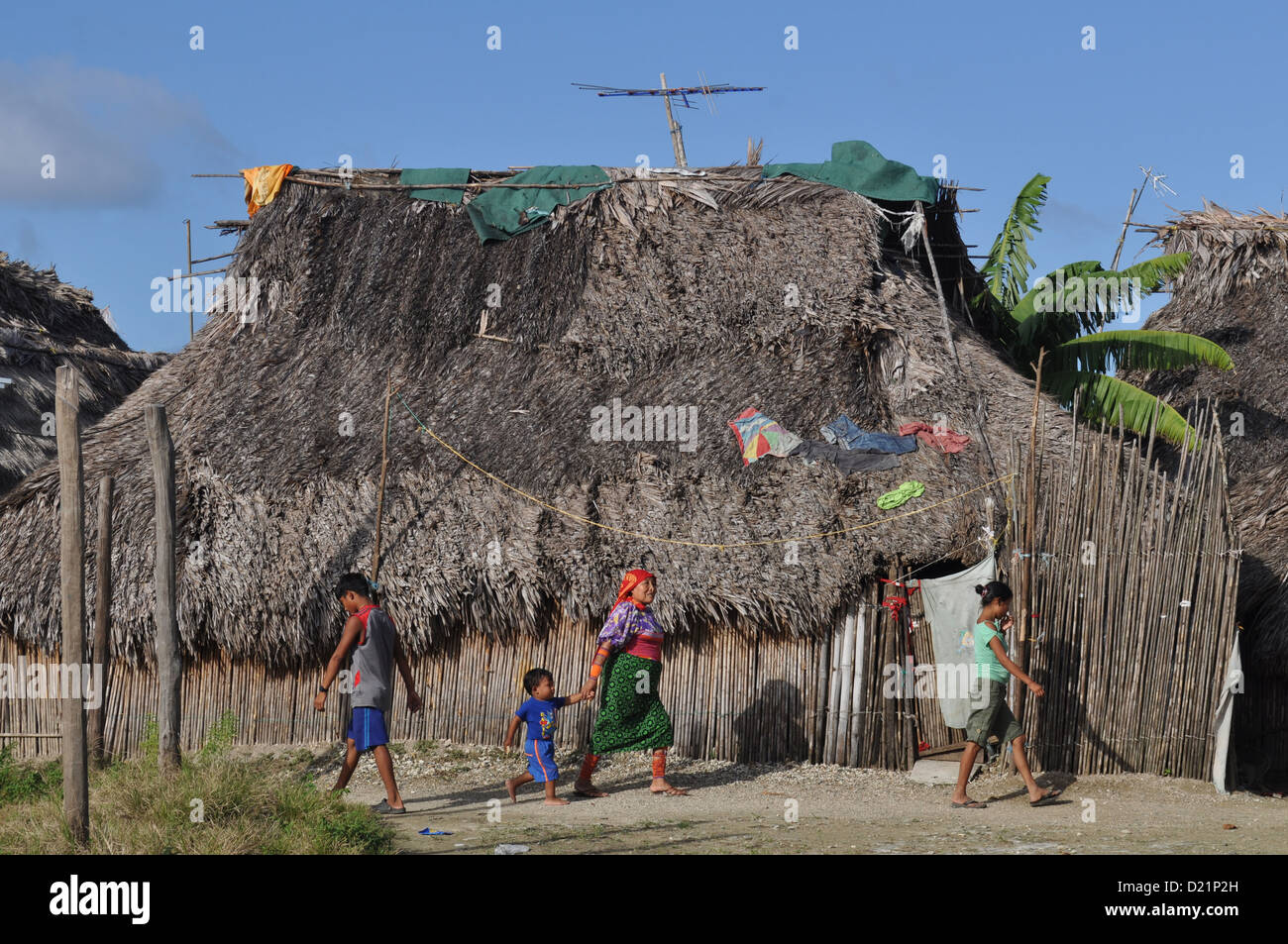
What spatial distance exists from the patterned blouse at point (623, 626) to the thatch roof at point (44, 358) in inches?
286

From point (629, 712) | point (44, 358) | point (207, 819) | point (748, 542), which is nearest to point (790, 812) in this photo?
point (629, 712)

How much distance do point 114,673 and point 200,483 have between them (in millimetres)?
1453

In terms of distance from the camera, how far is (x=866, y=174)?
11031 mm

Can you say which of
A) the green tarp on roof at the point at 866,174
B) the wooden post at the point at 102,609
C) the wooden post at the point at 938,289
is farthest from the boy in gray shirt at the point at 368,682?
the green tarp on roof at the point at 866,174

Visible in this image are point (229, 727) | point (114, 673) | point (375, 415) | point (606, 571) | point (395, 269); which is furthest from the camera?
point (395, 269)

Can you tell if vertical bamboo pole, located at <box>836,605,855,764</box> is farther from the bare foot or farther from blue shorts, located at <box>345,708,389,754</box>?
blue shorts, located at <box>345,708,389,754</box>

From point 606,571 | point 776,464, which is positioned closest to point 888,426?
point 776,464

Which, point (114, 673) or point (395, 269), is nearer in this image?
point (114, 673)

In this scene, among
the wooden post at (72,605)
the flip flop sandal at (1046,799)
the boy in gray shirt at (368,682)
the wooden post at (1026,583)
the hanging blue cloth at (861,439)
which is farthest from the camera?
the hanging blue cloth at (861,439)

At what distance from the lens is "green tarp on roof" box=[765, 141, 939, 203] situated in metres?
10.9

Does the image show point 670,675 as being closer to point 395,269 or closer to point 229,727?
point 229,727

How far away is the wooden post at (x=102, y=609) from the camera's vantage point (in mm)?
8523

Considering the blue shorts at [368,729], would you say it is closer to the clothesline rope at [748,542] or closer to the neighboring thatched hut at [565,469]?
the neighboring thatched hut at [565,469]

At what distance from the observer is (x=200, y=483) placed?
946 cm
